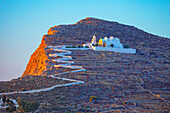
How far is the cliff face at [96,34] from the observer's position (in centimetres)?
7312

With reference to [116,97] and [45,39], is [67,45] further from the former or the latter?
[116,97]

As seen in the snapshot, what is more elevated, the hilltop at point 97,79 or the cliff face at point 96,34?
the cliff face at point 96,34

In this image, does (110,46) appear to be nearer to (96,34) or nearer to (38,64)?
(96,34)

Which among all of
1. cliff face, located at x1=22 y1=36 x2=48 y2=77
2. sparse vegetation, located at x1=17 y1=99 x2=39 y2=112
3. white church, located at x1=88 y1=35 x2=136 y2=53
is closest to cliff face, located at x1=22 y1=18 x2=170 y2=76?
cliff face, located at x1=22 y1=36 x2=48 y2=77

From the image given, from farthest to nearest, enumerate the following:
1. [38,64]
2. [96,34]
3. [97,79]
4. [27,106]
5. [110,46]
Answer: [96,34]
[110,46]
[38,64]
[97,79]
[27,106]

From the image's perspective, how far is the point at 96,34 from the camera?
84.1m

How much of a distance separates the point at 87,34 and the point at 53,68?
1310 inches

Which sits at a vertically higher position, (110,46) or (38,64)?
(110,46)

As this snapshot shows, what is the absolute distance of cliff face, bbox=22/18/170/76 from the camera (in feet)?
240

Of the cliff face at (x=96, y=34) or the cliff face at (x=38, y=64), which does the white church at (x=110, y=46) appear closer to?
the cliff face at (x=96, y=34)

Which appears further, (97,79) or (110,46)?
(110,46)

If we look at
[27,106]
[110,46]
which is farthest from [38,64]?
[27,106]

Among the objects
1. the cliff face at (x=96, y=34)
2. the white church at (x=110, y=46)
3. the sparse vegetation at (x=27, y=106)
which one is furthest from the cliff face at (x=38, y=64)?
the sparse vegetation at (x=27, y=106)

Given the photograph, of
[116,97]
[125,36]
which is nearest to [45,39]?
[125,36]
